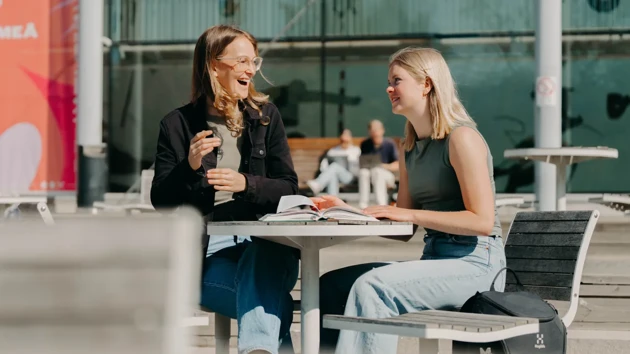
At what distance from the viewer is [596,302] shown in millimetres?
4660

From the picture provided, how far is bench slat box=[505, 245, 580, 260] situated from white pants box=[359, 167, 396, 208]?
23.8 ft

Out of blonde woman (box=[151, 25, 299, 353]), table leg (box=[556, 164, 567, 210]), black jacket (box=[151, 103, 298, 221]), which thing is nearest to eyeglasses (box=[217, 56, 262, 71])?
blonde woman (box=[151, 25, 299, 353])

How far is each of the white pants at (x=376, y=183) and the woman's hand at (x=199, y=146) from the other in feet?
24.9

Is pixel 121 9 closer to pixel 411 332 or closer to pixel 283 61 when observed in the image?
pixel 283 61

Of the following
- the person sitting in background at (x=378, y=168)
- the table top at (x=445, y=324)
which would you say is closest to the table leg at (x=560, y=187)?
the person sitting in background at (x=378, y=168)

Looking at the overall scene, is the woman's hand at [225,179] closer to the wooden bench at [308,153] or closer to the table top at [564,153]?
the table top at [564,153]

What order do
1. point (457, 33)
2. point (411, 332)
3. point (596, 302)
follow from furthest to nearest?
point (457, 33)
point (596, 302)
point (411, 332)

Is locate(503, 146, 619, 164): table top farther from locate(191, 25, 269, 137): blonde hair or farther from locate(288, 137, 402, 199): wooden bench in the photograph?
locate(191, 25, 269, 137): blonde hair

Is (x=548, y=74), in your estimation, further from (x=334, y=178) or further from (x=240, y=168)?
(x=240, y=168)

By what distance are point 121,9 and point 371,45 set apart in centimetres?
299

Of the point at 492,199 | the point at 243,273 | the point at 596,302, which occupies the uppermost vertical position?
the point at 492,199

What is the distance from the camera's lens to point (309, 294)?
2.89 metres

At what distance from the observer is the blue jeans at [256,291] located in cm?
279

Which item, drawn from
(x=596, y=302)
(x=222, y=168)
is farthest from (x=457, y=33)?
(x=222, y=168)
